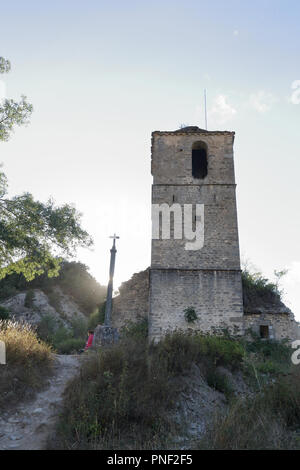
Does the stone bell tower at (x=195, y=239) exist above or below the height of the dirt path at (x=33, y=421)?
above

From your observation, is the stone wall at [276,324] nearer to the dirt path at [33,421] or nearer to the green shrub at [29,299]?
the dirt path at [33,421]

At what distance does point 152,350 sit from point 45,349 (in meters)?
2.43

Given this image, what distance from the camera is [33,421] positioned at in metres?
5.27

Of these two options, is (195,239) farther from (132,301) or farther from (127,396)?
(127,396)

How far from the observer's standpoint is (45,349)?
7699mm

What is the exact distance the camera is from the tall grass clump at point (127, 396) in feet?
15.4

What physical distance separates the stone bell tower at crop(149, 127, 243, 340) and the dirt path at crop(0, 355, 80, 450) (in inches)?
278

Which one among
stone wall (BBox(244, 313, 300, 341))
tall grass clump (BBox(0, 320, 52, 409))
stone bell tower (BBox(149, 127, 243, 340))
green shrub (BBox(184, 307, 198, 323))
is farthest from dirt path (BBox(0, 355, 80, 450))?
stone wall (BBox(244, 313, 300, 341))

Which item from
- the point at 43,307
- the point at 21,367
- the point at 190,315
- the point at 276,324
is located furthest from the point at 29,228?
the point at 43,307

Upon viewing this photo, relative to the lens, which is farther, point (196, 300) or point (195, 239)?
point (195, 239)

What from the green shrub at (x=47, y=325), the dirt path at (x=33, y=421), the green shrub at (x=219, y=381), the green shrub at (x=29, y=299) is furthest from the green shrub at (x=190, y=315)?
the green shrub at (x=29, y=299)

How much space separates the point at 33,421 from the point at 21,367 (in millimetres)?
1438

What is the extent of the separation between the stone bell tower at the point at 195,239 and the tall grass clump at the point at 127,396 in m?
5.09

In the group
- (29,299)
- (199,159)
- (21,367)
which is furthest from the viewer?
(29,299)
